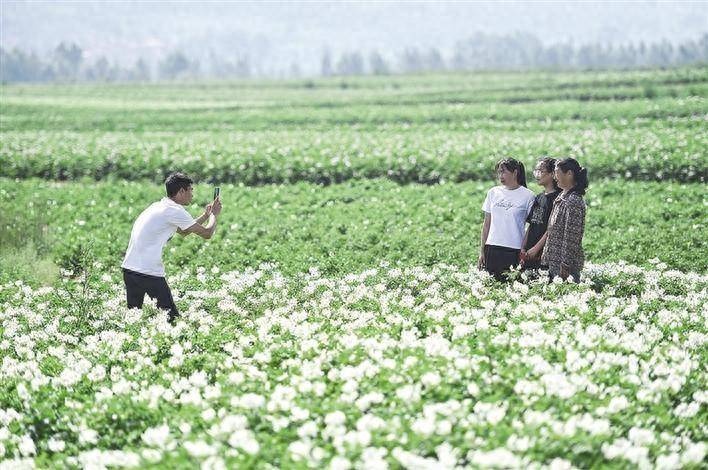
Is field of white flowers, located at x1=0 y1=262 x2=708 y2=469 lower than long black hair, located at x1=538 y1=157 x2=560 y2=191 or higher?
lower

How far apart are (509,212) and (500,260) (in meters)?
0.65

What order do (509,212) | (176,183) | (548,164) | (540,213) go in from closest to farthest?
(176,183), (548,164), (540,213), (509,212)

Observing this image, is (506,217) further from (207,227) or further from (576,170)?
(207,227)

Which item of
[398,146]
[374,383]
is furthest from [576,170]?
[398,146]

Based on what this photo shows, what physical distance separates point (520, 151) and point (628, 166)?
3.39m

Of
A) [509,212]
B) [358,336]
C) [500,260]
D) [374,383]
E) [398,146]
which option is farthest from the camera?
[398,146]

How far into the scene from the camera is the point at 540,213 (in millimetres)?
9430

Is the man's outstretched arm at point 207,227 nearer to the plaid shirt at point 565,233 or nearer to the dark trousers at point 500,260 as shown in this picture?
the dark trousers at point 500,260

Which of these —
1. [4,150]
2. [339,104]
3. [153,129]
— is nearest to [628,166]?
[4,150]

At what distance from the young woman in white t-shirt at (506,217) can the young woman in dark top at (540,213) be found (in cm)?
10

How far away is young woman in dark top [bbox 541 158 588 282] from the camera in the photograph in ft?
29.5

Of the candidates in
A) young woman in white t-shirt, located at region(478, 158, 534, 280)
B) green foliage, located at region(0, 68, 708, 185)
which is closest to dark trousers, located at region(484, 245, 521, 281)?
young woman in white t-shirt, located at region(478, 158, 534, 280)

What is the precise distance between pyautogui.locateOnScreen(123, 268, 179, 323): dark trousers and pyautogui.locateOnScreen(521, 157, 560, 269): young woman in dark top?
14.3ft

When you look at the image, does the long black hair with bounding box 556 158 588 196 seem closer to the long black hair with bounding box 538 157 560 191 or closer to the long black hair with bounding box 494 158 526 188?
the long black hair with bounding box 538 157 560 191
